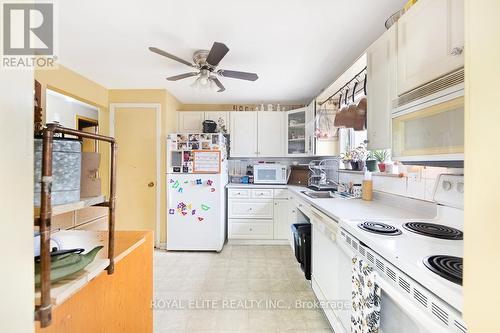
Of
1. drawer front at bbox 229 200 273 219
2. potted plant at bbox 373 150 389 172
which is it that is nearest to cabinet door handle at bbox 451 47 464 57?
potted plant at bbox 373 150 389 172

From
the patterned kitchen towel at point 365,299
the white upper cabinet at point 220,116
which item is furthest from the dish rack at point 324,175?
the patterned kitchen towel at point 365,299

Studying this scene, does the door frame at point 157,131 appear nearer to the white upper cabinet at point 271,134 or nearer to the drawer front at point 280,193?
the white upper cabinet at point 271,134

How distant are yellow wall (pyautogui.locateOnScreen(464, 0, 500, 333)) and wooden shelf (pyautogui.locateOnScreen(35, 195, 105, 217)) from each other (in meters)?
0.97

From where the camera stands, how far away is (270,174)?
3.61 m

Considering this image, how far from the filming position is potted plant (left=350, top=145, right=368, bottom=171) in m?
2.40

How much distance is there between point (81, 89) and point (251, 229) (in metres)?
2.91

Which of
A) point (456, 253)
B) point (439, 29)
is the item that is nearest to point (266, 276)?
point (456, 253)

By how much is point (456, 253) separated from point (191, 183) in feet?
8.95

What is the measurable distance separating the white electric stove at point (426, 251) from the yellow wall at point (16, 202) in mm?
1059

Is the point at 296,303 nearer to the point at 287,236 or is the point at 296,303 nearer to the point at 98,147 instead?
the point at 287,236

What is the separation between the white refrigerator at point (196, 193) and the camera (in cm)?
305

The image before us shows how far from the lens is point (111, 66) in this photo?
2.47 meters

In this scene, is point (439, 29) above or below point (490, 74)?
above

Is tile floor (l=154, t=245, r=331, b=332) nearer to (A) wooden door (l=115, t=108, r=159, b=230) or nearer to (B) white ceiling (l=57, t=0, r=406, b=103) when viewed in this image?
(A) wooden door (l=115, t=108, r=159, b=230)
